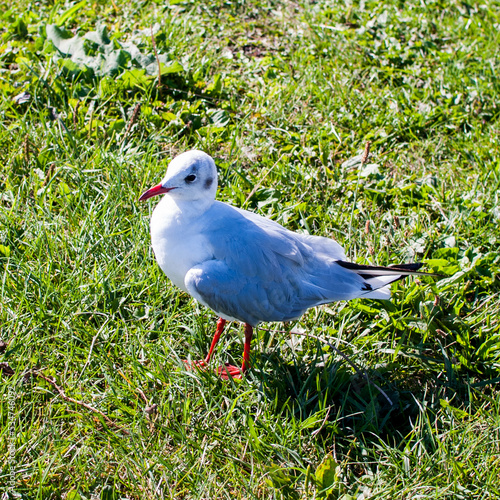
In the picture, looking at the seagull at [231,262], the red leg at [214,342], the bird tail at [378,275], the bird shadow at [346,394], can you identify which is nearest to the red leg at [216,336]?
the red leg at [214,342]

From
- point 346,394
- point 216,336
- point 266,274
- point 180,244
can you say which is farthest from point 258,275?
point 346,394

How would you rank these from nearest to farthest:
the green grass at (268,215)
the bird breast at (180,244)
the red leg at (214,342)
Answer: the green grass at (268,215), the bird breast at (180,244), the red leg at (214,342)

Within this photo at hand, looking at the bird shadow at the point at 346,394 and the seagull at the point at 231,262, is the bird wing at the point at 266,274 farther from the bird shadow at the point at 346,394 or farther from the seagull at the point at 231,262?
the bird shadow at the point at 346,394

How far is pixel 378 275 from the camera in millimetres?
2846

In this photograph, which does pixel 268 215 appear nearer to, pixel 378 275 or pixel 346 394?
pixel 378 275

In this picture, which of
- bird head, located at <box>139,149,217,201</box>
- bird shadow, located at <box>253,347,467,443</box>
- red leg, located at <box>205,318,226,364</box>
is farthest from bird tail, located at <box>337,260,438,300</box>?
bird head, located at <box>139,149,217,201</box>

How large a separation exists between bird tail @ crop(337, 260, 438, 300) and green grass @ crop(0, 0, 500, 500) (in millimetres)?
317

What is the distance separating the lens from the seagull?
2.59 metres

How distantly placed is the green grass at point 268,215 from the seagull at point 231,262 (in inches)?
14.3

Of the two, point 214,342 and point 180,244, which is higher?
point 180,244

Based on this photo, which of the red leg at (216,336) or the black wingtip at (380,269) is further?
the red leg at (216,336)

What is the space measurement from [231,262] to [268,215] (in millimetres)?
1114

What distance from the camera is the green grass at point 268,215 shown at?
8.27ft

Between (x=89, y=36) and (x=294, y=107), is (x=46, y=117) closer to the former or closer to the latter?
(x=89, y=36)
